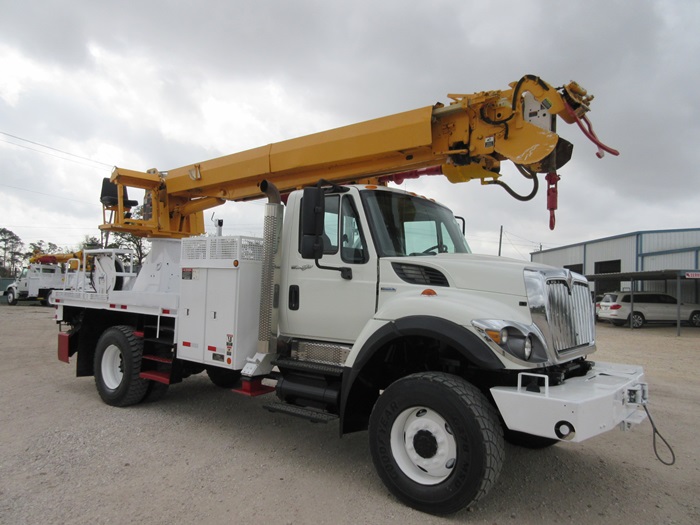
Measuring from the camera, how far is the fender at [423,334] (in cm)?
334

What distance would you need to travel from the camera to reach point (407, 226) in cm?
457

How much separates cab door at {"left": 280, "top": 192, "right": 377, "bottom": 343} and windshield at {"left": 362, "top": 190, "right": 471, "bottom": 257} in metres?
0.13

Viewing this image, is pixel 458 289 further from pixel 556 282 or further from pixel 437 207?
pixel 437 207

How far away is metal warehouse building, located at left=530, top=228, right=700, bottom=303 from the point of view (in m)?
23.4

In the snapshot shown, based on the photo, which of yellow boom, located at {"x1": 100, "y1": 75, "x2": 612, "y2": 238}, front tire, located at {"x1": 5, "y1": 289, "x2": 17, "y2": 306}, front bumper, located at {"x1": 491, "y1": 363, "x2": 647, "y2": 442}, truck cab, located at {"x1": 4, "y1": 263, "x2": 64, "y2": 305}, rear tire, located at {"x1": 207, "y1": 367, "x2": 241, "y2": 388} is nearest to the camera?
front bumper, located at {"x1": 491, "y1": 363, "x2": 647, "y2": 442}

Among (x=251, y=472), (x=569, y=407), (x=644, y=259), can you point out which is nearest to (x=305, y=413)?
(x=251, y=472)

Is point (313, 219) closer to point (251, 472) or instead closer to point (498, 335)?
point (498, 335)

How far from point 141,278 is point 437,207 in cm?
473

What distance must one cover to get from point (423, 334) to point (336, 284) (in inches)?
45.0

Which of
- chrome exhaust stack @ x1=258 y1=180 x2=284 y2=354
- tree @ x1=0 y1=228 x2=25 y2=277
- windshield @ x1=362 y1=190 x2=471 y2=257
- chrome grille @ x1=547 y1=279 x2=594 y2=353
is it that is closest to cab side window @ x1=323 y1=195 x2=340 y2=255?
windshield @ x1=362 y1=190 x2=471 y2=257

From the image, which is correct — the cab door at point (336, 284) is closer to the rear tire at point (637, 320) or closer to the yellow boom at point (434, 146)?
the yellow boom at point (434, 146)

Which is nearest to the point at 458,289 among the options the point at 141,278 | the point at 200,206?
the point at 200,206

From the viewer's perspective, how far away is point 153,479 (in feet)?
13.4

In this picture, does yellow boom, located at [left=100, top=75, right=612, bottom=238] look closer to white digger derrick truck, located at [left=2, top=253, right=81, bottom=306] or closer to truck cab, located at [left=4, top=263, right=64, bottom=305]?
white digger derrick truck, located at [left=2, top=253, right=81, bottom=306]
